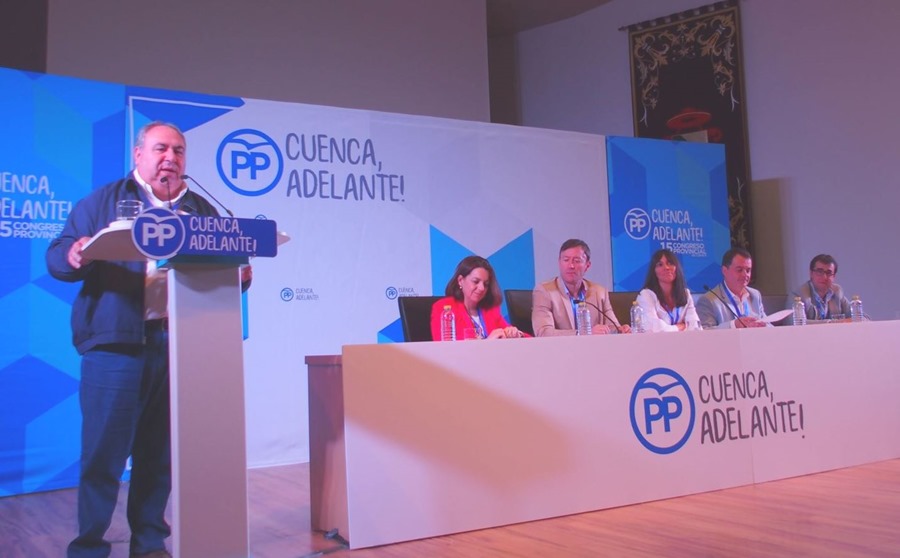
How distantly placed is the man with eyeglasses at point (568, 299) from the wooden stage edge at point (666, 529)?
107 cm

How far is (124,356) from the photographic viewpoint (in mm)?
2584

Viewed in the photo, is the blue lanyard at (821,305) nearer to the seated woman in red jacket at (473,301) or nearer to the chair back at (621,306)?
the chair back at (621,306)

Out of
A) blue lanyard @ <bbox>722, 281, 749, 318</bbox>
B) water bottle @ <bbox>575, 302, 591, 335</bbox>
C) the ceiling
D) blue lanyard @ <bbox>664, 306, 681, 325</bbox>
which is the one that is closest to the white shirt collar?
water bottle @ <bbox>575, 302, 591, 335</bbox>

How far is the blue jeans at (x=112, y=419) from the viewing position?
8.34 ft

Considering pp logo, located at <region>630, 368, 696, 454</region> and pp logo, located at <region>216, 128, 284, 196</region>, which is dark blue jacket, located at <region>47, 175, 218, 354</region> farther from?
pp logo, located at <region>216, 128, 284, 196</region>

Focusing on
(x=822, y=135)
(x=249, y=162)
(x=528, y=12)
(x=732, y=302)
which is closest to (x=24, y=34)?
(x=249, y=162)

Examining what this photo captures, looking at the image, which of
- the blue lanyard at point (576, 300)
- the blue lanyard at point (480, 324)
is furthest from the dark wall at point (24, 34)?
the blue lanyard at point (576, 300)

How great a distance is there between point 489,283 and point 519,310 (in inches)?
18.8

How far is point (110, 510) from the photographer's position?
A: 8.46ft

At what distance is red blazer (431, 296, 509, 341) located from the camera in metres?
3.77

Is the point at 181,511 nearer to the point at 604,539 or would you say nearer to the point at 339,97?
the point at 604,539

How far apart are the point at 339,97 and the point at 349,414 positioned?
4821 millimetres

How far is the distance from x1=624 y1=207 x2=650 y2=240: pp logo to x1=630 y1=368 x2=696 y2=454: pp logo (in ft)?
11.1

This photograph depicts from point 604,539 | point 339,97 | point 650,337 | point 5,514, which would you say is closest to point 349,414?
point 604,539
